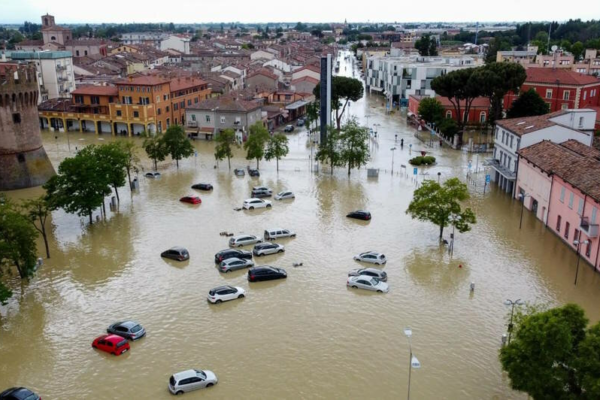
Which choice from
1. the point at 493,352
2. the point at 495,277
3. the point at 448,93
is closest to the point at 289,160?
the point at 448,93

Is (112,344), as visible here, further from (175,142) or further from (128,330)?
(175,142)

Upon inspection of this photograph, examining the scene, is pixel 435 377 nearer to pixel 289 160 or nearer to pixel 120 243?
pixel 120 243

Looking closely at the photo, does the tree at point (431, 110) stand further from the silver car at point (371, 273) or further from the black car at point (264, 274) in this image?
the black car at point (264, 274)

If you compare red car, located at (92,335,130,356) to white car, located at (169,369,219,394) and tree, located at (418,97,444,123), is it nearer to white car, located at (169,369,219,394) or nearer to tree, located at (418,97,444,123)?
white car, located at (169,369,219,394)

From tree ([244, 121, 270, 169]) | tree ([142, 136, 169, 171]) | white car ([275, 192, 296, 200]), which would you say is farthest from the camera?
tree ([142, 136, 169, 171])

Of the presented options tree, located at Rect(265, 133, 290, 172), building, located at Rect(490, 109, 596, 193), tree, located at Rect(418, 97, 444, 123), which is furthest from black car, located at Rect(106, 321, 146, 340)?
tree, located at Rect(418, 97, 444, 123)

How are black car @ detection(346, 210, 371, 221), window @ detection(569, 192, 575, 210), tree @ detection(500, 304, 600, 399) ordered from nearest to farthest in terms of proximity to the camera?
tree @ detection(500, 304, 600, 399), window @ detection(569, 192, 575, 210), black car @ detection(346, 210, 371, 221)

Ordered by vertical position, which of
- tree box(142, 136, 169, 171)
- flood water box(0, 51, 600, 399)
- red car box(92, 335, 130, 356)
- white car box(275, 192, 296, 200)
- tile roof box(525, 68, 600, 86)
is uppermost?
tile roof box(525, 68, 600, 86)
